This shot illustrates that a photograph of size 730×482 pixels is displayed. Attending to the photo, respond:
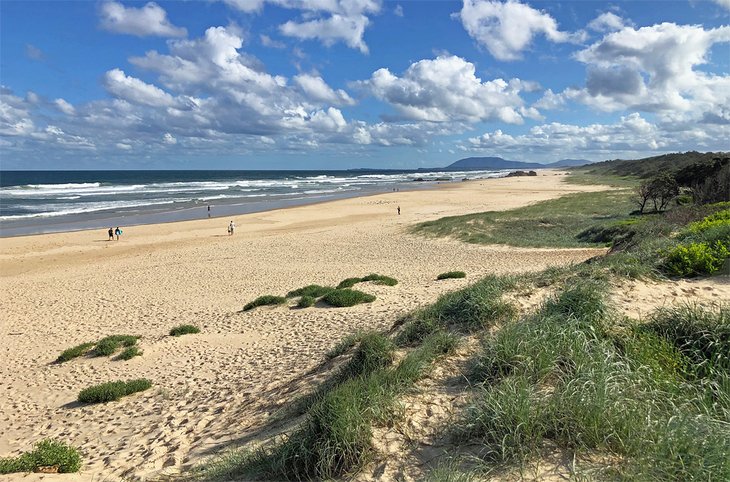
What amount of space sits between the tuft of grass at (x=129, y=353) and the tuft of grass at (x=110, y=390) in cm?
161

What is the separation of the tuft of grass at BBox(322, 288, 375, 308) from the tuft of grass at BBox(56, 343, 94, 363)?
6.04 metres

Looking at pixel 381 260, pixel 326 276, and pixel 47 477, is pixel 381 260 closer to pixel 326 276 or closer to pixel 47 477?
pixel 326 276

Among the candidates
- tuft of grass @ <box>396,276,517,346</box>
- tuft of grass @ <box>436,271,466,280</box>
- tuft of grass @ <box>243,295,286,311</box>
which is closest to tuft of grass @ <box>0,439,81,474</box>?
tuft of grass @ <box>396,276,517,346</box>

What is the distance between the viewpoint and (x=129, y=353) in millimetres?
10797

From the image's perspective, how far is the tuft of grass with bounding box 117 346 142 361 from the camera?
1073 centimetres

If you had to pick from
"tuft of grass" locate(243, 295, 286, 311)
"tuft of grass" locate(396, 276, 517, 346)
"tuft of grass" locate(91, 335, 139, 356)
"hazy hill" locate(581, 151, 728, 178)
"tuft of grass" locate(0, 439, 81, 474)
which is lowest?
"tuft of grass" locate(91, 335, 139, 356)

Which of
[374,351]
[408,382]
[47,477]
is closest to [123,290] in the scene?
[47,477]

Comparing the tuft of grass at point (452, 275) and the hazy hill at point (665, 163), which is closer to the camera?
the tuft of grass at point (452, 275)

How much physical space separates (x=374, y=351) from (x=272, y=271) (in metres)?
14.6

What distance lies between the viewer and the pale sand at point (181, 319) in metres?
7.14

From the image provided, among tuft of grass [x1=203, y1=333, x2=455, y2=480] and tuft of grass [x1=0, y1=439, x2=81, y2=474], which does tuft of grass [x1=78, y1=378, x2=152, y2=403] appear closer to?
tuft of grass [x1=0, y1=439, x2=81, y2=474]

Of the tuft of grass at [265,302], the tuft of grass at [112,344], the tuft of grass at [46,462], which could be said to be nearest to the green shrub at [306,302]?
the tuft of grass at [265,302]

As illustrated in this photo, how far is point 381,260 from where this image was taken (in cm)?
2166

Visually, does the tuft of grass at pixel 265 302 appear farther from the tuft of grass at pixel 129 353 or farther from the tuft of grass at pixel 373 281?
the tuft of grass at pixel 129 353
